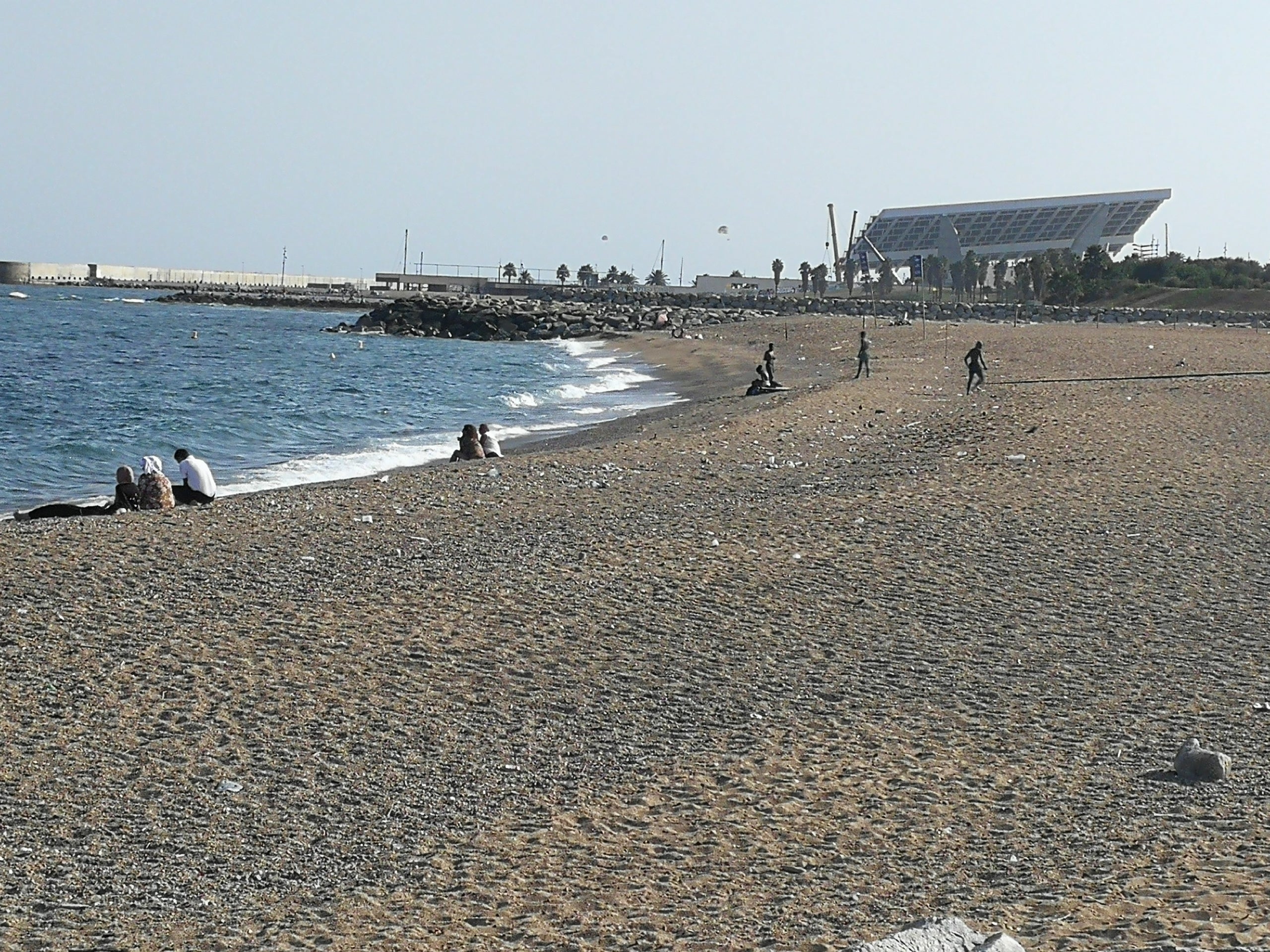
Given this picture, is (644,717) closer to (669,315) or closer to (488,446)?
(488,446)

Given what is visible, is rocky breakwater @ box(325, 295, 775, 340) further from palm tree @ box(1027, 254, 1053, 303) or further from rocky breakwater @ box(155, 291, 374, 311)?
rocky breakwater @ box(155, 291, 374, 311)

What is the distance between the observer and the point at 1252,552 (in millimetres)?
11344

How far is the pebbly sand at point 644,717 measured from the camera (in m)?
5.43

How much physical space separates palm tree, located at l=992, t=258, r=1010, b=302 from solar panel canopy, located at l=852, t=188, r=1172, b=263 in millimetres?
4205

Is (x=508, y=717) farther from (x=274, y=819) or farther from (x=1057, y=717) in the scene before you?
(x=1057, y=717)

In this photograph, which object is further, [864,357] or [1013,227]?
[1013,227]

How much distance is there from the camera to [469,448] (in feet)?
67.1

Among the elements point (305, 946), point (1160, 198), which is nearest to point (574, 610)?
point (305, 946)

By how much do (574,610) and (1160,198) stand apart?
376ft

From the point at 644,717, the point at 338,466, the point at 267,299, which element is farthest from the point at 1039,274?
the point at 644,717

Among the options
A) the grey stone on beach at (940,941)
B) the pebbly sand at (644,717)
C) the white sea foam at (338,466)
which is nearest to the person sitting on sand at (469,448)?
the white sea foam at (338,466)

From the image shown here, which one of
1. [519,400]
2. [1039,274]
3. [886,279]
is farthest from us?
[886,279]

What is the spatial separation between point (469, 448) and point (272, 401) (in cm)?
1679

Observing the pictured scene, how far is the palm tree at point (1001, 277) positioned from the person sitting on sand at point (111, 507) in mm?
92791
